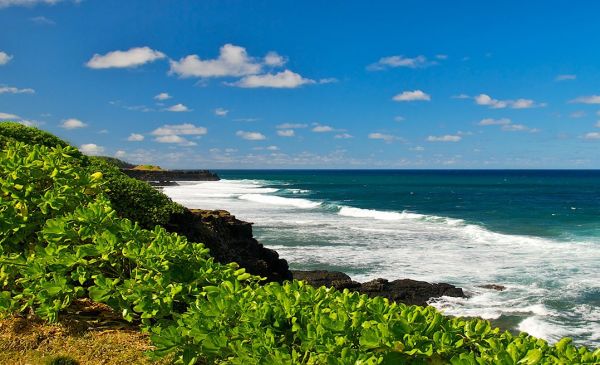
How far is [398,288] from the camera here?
19.9 meters

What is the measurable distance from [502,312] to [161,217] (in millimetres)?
13317

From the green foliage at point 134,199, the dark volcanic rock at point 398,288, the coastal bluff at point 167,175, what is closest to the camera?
the green foliage at point 134,199

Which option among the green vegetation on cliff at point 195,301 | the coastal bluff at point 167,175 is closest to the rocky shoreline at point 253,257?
the green vegetation on cliff at point 195,301

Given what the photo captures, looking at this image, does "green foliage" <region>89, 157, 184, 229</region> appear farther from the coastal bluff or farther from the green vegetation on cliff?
the coastal bluff

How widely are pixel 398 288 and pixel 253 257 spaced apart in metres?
7.29

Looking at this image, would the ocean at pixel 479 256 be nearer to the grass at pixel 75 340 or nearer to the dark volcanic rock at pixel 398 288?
the dark volcanic rock at pixel 398 288

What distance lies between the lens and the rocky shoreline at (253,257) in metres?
11.2

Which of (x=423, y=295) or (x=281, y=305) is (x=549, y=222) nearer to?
(x=423, y=295)

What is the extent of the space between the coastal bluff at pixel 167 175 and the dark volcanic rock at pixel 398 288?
8634cm

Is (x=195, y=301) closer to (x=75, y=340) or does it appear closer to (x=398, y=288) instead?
A: (x=75, y=340)

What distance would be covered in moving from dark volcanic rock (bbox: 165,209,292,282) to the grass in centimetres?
374

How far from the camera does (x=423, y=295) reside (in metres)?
19.6

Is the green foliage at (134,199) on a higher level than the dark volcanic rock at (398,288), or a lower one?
higher

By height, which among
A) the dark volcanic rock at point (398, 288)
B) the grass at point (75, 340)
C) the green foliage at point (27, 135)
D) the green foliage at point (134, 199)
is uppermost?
the green foliage at point (27, 135)
